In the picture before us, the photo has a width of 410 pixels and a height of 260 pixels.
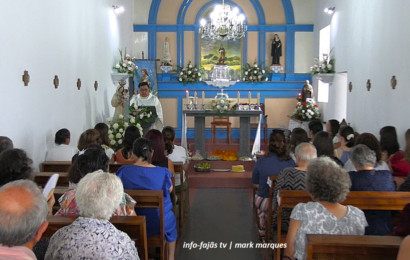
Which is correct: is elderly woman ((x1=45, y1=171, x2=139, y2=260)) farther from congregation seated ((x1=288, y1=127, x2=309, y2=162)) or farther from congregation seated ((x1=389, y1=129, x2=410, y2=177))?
congregation seated ((x1=389, y1=129, x2=410, y2=177))

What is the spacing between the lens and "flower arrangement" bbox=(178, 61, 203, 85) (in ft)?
42.9

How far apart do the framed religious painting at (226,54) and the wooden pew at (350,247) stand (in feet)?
37.6

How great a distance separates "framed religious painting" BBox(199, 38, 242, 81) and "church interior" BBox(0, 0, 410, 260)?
34mm

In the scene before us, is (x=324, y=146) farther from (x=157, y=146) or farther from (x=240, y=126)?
(x=240, y=126)

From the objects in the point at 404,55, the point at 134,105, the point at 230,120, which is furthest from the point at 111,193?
the point at 230,120

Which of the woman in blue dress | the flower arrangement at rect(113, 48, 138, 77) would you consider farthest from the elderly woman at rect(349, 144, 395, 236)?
the flower arrangement at rect(113, 48, 138, 77)

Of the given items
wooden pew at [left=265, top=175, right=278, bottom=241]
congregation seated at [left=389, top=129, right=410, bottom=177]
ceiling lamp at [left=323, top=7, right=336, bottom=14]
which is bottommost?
wooden pew at [left=265, top=175, right=278, bottom=241]

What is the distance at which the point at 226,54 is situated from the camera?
13547 millimetres

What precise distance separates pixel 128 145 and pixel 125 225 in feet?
8.24

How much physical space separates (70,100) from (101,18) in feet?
9.44

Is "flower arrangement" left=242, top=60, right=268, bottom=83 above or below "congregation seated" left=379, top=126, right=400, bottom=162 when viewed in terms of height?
above

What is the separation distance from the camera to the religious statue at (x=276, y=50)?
42.7 ft

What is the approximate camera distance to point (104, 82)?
9.98 m

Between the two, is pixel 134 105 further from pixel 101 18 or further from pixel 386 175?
pixel 386 175
